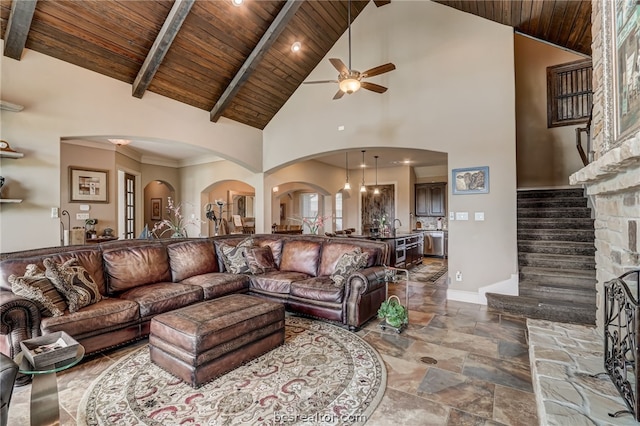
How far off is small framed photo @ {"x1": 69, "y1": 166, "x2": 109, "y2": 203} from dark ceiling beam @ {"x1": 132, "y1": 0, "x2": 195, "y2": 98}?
2581mm

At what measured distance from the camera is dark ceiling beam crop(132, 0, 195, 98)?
391 cm

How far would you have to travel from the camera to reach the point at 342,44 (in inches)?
242

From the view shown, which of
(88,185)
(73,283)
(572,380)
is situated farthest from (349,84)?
(88,185)

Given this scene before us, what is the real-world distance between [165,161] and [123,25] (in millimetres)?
5555

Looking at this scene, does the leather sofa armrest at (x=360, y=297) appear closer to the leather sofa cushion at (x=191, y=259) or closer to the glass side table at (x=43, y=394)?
the leather sofa cushion at (x=191, y=259)

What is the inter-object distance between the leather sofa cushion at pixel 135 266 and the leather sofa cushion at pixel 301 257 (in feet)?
5.48

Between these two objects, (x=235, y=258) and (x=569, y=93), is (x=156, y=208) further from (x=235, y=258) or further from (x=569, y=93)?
(x=569, y=93)

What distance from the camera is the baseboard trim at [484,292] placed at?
4.39 meters

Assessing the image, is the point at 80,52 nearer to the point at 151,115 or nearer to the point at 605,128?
the point at 151,115

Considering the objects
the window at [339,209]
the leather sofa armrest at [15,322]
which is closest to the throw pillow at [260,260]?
the leather sofa armrest at [15,322]

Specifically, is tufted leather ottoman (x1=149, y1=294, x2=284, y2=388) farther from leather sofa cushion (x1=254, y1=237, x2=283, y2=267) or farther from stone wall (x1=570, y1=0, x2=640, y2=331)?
stone wall (x1=570, y1=0, x2=640, y2=331)

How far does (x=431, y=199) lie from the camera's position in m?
9.79

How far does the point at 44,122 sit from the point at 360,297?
4.74m

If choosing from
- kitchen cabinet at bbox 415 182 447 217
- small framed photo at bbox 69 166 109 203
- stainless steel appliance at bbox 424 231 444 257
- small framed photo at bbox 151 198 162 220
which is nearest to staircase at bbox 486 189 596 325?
stainless steel appliance at bbox 424 231 444 257
